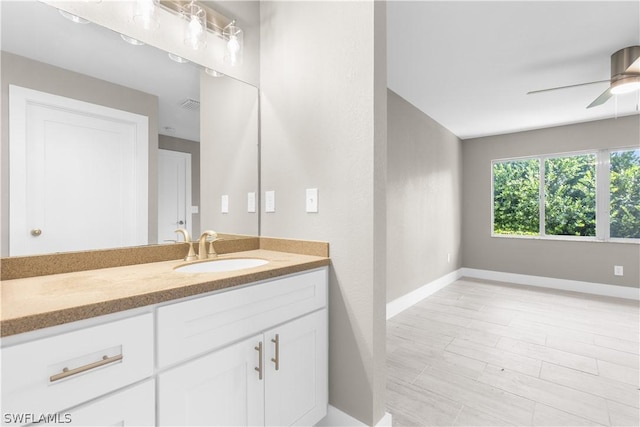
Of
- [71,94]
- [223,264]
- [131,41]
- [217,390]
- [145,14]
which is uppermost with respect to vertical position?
[145,14]

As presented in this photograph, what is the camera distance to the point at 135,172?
51.7 inches

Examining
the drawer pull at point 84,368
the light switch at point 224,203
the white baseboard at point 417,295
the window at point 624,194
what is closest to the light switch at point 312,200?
the light switch at point 224,203

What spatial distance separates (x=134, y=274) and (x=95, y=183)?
42 centimetres

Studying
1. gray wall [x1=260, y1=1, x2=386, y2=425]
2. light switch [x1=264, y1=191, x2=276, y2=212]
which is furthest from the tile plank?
light switch [x1=264, y1=191, x2=276, y2=212]

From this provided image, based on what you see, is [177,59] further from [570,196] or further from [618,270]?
[618,270]

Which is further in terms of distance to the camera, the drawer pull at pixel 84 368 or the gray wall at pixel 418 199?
the gray wall at pixel 418 199

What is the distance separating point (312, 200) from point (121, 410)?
3.54ft

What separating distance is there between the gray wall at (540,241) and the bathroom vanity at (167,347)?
454 centimetres

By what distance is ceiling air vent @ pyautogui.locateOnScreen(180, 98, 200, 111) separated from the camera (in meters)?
1.50

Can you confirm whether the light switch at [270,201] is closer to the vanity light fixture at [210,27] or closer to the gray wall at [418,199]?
the vanity light fixture at [210,27]

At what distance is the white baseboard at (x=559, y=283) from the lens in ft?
12.7

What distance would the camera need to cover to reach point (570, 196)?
431 cm

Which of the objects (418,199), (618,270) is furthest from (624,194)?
(418,199)

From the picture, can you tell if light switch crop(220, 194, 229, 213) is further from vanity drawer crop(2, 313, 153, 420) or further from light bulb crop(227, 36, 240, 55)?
vanity drawer crop(2, 313, 153, 420)
